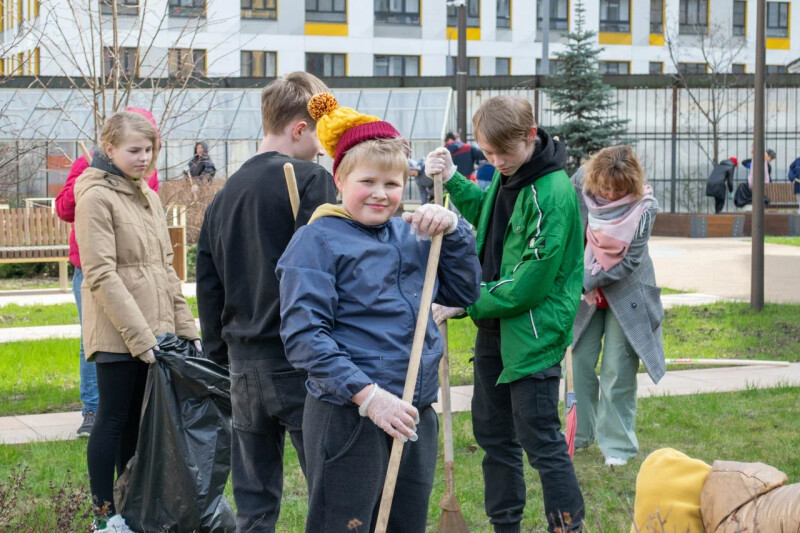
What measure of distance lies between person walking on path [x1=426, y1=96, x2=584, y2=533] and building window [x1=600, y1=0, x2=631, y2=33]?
47.5m

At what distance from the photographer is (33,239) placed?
46.4 ft

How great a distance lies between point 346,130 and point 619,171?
282cm

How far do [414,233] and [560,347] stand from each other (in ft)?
4.08

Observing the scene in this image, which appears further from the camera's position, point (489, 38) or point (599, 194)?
point (489, 38)

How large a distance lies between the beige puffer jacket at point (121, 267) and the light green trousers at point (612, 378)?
2.38 meters

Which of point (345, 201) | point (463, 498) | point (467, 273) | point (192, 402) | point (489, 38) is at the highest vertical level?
point (489, 38)

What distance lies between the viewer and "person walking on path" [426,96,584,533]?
13.5 ft

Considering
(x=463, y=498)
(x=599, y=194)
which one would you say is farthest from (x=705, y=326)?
(x=463, y=498)

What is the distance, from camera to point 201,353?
15.4 feet

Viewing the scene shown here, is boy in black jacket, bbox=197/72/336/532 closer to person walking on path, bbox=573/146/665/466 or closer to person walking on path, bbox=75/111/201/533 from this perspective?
person walking on path, bbox=75/111/201/533

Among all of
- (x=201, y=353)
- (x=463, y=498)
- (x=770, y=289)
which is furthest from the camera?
(x=770, y=289)

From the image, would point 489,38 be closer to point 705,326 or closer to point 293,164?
point 705,326

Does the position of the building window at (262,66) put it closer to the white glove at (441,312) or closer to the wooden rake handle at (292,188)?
the white glove at (441,312)

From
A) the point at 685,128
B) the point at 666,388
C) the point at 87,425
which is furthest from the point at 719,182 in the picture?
the point at 87,425
